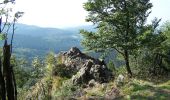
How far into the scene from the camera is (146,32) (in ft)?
110

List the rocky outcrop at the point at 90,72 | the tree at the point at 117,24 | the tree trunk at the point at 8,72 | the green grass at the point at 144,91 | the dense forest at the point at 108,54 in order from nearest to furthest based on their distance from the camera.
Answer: the tree trunk at the point at 8,72
the green grass at the point at 144,91
the dense forest at the point at 108,54
the rocky outcrop at the point at 90,72
the tree at the point at 117,24

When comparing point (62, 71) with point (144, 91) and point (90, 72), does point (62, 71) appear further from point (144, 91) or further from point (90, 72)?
point (144, 91)

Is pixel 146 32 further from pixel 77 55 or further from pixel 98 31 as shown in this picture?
pixel 77 55

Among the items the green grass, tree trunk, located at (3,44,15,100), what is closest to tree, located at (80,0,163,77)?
the green grass

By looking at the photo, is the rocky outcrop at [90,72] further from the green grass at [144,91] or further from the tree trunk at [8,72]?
the tree trunk at [8,72]

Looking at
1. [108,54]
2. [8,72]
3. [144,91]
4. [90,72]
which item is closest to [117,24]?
[108,54]

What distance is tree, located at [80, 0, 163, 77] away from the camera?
117 feet

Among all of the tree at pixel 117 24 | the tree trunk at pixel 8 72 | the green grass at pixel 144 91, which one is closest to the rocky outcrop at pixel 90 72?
the tree at pixel 117 24

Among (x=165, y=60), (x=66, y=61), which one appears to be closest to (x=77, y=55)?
(x=66, y=61)

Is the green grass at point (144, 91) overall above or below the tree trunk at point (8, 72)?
below

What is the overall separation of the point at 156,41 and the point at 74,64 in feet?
28.6

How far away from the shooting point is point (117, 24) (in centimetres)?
3638

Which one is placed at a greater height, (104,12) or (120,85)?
(104,12)

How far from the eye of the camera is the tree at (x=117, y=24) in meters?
35.6
